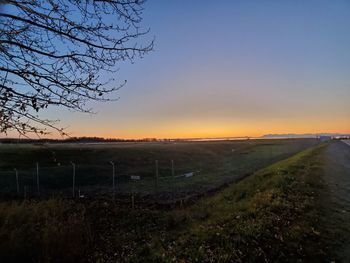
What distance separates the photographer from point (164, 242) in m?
8.03

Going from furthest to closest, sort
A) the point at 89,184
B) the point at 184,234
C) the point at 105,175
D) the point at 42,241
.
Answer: the point at 105,175, the point at 89,184, the point at 184,234, the point at 42,241

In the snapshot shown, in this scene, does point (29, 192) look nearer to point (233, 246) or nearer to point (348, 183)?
point (233, 246)

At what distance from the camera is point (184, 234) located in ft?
27.9

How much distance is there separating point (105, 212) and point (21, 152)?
97.9 ft

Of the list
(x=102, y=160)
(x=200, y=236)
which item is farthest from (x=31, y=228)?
(x=102, y=160)

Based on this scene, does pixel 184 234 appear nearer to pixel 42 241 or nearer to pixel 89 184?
pixel 42 241

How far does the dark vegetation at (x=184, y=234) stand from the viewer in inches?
253

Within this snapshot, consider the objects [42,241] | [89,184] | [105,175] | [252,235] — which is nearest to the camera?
[252,235]

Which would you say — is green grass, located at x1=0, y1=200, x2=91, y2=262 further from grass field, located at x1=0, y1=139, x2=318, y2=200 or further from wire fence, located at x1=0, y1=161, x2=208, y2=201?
wire fence, located at x1=0, y1=161, x2=208, y2=201

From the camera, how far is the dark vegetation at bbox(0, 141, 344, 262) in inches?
253

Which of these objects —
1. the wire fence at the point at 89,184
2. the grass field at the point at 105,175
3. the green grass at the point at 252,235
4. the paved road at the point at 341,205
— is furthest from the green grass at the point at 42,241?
the wire fence at the point at 89,184

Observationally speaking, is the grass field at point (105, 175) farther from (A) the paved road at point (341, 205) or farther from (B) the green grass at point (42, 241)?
(A) the paved road at point (341, 205)

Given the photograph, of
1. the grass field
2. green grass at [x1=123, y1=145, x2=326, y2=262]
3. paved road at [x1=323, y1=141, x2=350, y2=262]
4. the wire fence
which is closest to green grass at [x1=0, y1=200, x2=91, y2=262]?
green grass at [x1=123, y1=145, x2=326, y2=262]

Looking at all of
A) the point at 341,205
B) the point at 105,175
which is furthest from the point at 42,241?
the point at 105,175
